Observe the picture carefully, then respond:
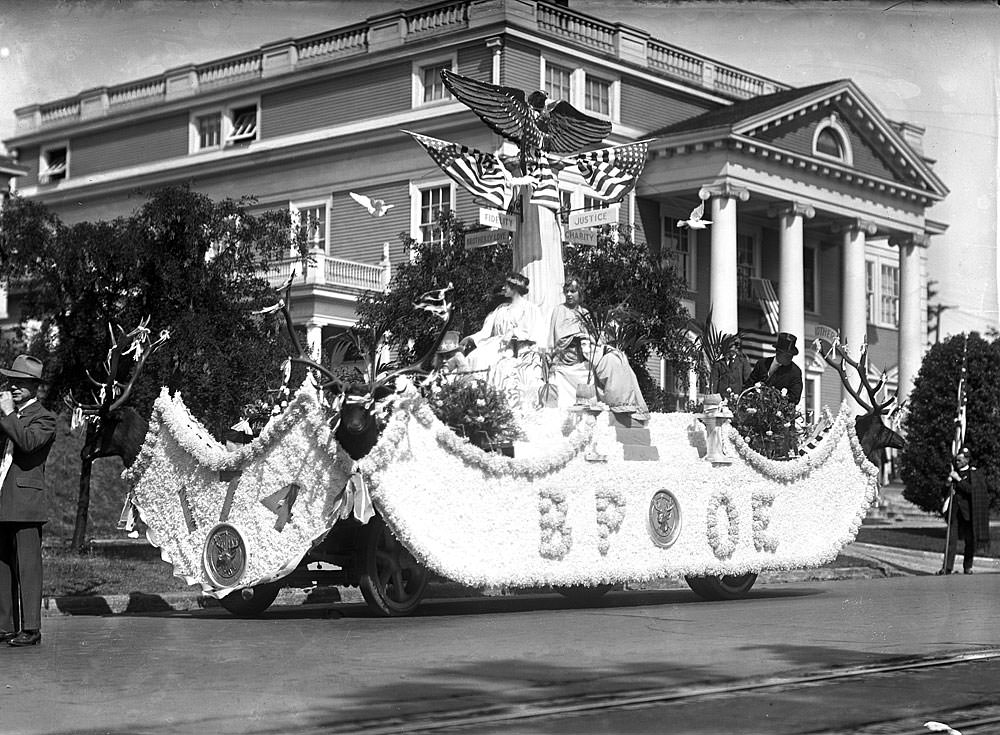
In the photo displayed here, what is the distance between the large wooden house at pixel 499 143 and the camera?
42.4 m

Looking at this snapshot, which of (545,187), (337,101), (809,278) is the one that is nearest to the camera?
(545,187)

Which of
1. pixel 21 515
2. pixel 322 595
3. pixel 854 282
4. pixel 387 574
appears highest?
pixel 854 282

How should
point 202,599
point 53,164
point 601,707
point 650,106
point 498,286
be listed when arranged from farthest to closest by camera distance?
point 53,164 → point 650,106 → point 498,286 → point 202,599 → point 601,707

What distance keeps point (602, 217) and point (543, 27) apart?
25744mm

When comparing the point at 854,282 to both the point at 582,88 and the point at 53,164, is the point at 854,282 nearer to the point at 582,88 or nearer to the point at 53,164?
the point at 582,88

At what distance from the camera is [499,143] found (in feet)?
130

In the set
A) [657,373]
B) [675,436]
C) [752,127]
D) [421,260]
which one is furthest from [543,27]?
[675,436]

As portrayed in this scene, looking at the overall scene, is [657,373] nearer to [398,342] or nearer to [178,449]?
[398,342]

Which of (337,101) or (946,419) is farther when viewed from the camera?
(337,101)

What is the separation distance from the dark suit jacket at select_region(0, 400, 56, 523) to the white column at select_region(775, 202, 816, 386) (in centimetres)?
3734

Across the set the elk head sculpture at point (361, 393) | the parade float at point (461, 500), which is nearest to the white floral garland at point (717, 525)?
the parade float at point (461, 500)

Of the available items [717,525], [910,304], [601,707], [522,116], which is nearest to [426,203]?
[910,304]

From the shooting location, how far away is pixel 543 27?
137ft

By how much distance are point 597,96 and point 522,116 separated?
27.3 meters
